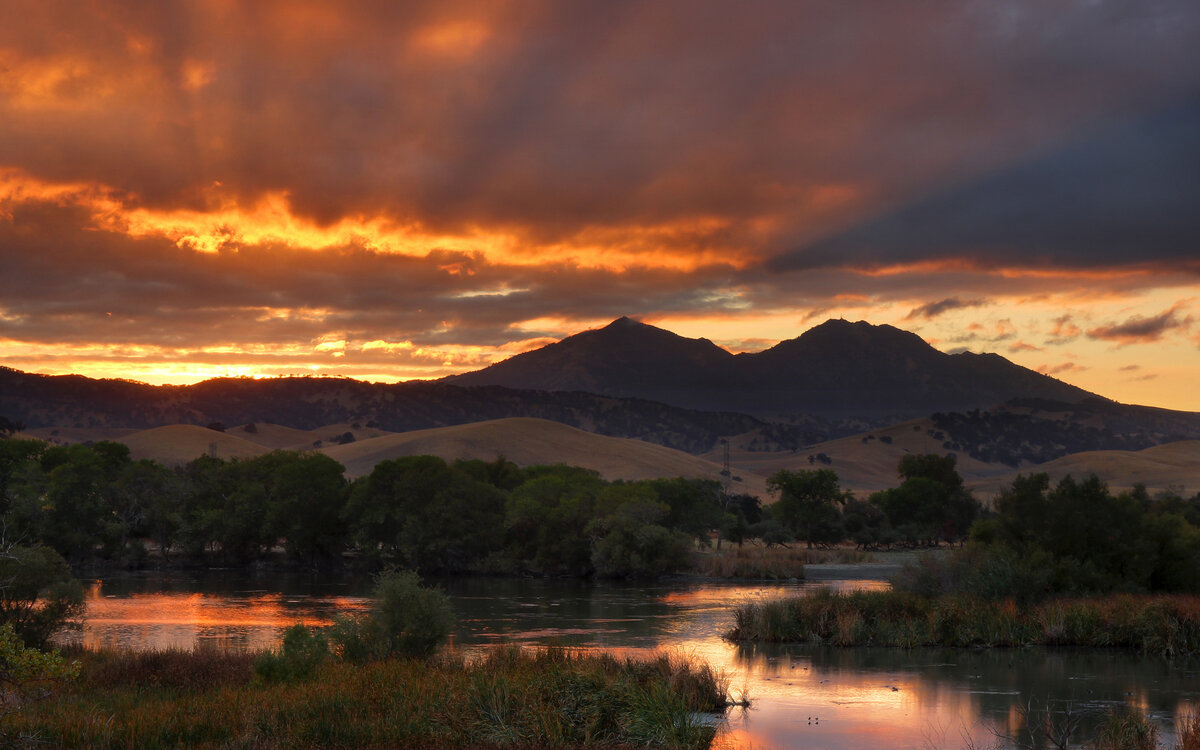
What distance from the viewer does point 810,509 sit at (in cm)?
10538

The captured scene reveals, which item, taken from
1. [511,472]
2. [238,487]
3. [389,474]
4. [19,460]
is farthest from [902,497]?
[19,460]

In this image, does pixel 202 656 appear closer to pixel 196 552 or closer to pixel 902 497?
pixel 196 552

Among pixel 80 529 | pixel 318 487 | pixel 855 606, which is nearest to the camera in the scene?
pixel 855 606

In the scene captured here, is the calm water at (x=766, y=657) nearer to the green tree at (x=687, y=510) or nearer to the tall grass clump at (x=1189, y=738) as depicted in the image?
the tall grass clump at (x=1189, y=738)

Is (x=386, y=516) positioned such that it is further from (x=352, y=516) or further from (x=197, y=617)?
(x=197, y=617)

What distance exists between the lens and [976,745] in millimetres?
23844

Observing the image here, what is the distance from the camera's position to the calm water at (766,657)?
2709 centimetres

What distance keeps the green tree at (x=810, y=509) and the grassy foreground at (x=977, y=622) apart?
A: 2340 inches

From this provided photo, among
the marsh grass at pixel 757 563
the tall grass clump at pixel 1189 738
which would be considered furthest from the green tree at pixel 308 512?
the tall grass clump at pixel 1189 738

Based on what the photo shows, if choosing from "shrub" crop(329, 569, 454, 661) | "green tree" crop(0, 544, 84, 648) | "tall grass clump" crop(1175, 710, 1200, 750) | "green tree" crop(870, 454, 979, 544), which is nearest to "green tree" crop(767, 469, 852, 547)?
"green tree" crop(870, 454, 979, 544)

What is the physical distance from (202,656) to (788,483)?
81.7 meters

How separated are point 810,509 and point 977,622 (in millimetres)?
64287

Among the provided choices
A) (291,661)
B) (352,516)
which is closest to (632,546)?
(352,516)

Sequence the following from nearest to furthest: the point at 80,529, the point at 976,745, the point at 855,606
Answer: the point at 976,745
the point at 855,606
the point at 80,529
